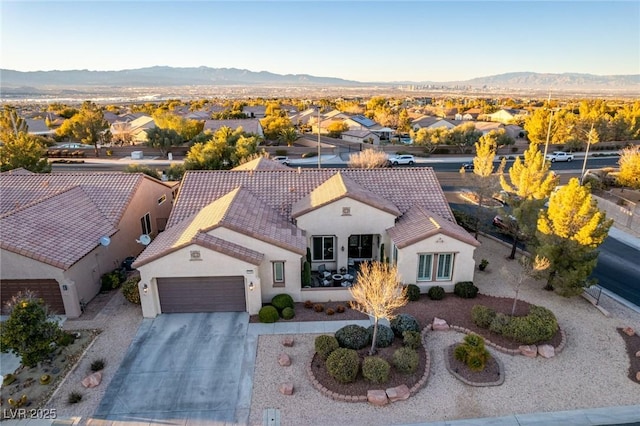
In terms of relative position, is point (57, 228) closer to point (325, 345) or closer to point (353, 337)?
point (325, 345)

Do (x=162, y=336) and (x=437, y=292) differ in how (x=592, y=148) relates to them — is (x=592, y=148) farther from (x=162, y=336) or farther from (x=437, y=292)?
(x=162, y=336)

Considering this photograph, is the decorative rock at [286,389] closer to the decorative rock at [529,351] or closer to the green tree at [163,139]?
the decorative rock at [529,351]

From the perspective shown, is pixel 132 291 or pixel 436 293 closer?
pixel 132 291

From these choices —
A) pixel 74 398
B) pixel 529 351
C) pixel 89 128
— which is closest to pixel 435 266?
pixel 529 351

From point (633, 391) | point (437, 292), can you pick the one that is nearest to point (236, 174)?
point (437, 292)

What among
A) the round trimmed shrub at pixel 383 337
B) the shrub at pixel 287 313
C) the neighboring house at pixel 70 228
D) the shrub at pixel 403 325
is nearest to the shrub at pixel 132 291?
the neighboring house at pixel 70 228

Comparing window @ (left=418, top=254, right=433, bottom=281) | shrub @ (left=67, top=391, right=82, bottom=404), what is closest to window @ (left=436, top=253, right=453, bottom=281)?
window @ (left=418, top=254, right=433, bottom=281)
